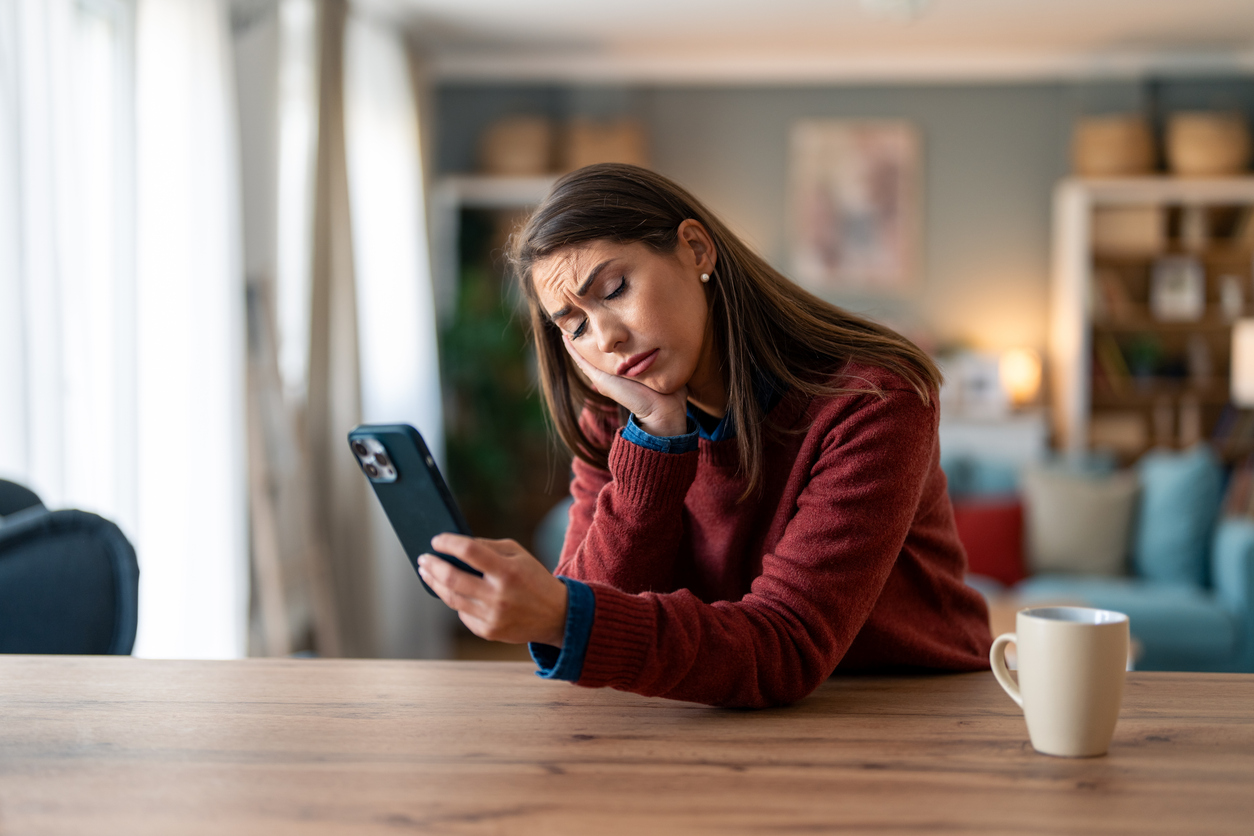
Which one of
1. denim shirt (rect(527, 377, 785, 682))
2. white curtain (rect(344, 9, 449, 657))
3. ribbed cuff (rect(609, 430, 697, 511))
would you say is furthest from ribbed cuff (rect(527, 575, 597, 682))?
white curtain (rect(344, 9, 449, 657))

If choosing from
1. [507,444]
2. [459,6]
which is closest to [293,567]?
[507,444]

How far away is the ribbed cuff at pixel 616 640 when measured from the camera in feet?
2.61

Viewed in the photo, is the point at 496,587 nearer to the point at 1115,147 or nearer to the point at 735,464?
the point at 735,464

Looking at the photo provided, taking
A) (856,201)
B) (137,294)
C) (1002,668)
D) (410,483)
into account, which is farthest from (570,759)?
(856,201)

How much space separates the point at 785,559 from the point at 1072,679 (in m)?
0.27

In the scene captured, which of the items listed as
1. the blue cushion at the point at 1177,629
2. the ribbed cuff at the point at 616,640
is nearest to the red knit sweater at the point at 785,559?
the ribbed cuff at the point at 616,640

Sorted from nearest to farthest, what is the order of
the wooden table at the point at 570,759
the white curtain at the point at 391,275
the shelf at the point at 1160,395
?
the wooden table at the point at 570,759 → the white curtain at the point at 391,275 → the shelf at the point at 1160,395

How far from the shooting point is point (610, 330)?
3.36ft

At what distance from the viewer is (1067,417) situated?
536 cm

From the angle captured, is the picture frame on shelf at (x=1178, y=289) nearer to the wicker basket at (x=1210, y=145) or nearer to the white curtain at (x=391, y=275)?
the wicker basket at (x=1210, y=145)

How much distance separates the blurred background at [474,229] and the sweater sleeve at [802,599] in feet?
5.68

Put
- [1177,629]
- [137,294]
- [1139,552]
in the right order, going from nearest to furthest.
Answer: [137,294]
[1177,629]
[1139,552]

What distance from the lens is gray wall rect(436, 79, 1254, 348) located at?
18.3 feet

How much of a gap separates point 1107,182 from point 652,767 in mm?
5295
